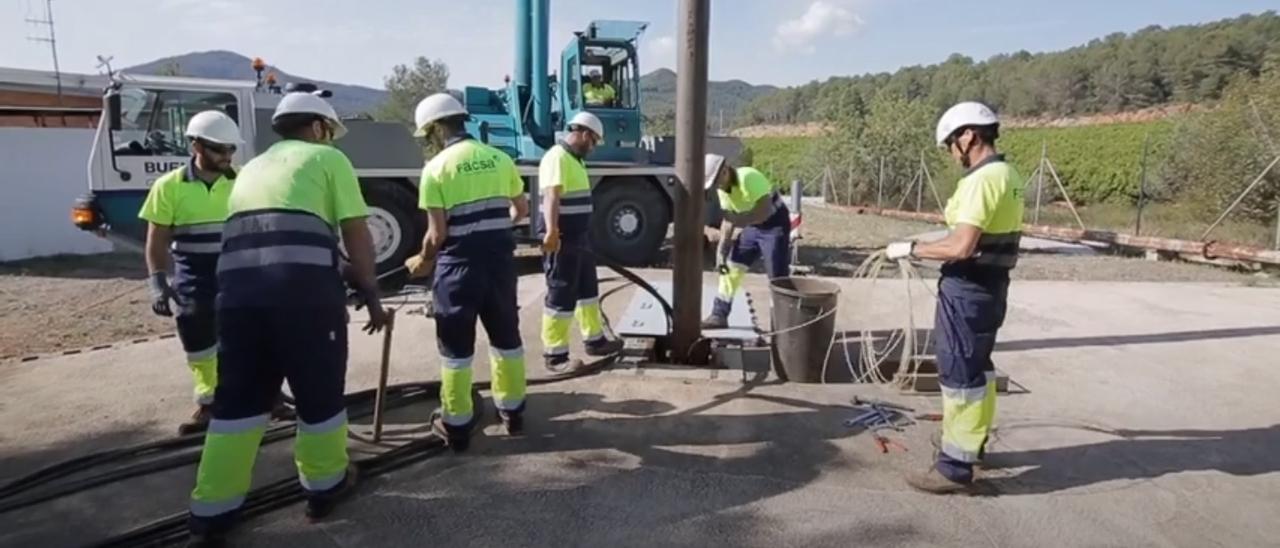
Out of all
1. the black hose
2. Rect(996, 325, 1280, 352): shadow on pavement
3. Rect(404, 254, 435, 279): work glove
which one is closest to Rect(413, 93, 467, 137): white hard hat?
Rect(404, 254, 435, 279): work glove

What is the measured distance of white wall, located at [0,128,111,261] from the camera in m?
10.5

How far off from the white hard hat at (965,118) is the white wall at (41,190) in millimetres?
12442

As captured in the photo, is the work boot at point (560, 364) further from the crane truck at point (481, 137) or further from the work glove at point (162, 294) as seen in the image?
the crane truck at point (481, 137)

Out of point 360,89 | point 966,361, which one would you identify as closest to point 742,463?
point 966,361

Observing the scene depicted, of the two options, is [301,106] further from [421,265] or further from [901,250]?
[901,250]

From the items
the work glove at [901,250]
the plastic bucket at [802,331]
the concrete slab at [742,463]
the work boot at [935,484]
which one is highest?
the work glove at [901,250]

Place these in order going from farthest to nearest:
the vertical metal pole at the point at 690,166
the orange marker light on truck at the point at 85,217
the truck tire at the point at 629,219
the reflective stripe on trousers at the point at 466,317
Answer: the truck tire at the point at 629,219 → the orange marker light on truck at the point at 85,217 → the vertical metal pole at the point at 690,166 → the reflective stripe on trousers at the point at 466,317

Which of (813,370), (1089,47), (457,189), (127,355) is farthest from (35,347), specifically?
(1089,47)

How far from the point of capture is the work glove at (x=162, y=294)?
3773mm

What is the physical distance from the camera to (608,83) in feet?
33.1

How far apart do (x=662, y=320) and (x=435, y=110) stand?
117 inches

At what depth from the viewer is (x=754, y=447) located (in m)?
3.81

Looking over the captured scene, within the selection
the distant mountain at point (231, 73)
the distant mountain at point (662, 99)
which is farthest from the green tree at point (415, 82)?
the distant mountain at point (662, 99)

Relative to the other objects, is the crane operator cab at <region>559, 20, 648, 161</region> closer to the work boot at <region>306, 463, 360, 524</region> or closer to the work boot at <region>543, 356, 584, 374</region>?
the work boot at <region>543, 356, 584, 374</region>
